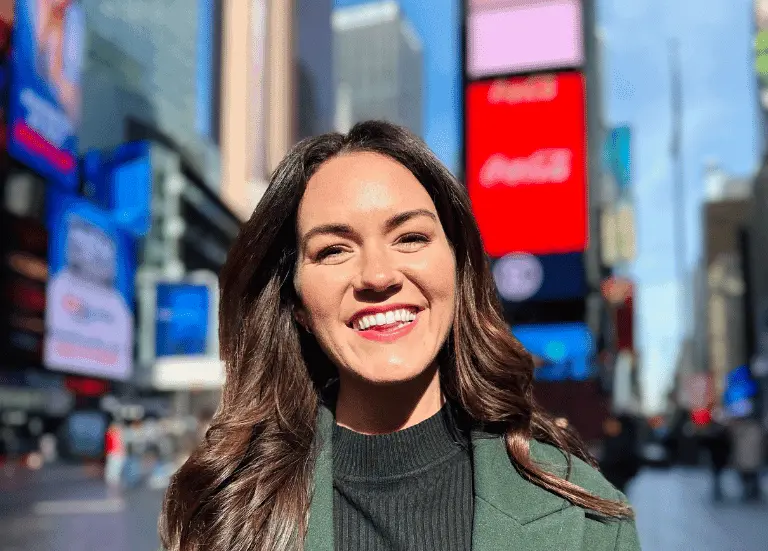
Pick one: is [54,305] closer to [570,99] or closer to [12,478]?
[12,478]

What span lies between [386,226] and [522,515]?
812 mm

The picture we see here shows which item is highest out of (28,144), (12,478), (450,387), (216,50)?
(216,50)

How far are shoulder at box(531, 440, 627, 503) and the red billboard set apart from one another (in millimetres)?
10281

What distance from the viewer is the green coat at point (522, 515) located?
77.6 inches

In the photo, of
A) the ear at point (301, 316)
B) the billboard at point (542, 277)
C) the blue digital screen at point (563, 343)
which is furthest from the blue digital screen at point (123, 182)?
the ear at point (301, 316)

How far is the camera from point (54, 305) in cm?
1513

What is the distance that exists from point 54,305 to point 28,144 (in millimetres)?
4489

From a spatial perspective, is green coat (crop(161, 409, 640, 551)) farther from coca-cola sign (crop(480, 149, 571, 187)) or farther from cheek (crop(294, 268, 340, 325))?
coca-cola sign (crop(480, 149, 571, 187))

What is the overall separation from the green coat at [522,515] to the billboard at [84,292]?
12.0m

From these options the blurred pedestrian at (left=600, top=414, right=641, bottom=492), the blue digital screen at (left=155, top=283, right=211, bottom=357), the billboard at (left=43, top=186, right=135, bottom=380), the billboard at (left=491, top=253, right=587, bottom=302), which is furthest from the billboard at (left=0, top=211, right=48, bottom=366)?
the blurred pedestrian at (left=600, top=414, right=641, bottom=492)

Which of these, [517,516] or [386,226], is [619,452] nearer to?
[517,516]

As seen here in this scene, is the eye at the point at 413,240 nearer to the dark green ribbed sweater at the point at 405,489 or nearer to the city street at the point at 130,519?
the dark green ribbed sweater at the point at 405,489

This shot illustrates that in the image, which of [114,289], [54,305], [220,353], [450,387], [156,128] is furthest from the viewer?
[156,128]

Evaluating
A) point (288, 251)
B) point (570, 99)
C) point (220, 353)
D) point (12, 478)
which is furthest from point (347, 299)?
point (12, 478)
